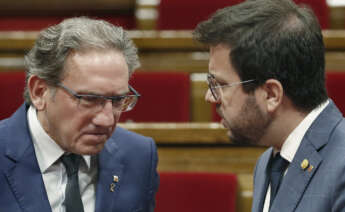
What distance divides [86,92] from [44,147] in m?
0.08

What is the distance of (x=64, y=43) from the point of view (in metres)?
0.43

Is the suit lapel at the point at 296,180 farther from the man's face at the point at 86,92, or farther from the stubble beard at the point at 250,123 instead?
the man's face at the point at 86,92

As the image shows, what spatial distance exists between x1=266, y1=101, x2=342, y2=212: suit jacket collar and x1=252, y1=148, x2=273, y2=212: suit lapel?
1.8 inches

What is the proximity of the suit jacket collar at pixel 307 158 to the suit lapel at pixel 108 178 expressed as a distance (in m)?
0.15

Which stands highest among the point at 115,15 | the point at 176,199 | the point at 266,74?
the point at 266,74

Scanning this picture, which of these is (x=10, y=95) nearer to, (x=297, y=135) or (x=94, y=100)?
(x=94, y=100)

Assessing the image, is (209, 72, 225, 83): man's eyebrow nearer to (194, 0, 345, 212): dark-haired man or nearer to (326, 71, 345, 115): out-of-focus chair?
(194, 0, 345, 212): dark-haired man

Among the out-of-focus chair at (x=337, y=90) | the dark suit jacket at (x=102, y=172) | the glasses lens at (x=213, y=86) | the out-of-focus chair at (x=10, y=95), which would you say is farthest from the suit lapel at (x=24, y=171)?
the out-of-focus chair at (x=337, y=90)

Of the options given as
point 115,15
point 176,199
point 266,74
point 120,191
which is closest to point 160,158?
point 176,199

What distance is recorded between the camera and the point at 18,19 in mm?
1017

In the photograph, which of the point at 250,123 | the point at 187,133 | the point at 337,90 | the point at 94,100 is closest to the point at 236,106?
the point at 250,123

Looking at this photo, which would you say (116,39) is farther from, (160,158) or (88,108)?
(160,158)

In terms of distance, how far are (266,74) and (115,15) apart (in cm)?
66

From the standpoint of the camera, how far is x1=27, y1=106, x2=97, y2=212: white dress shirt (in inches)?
17.9
